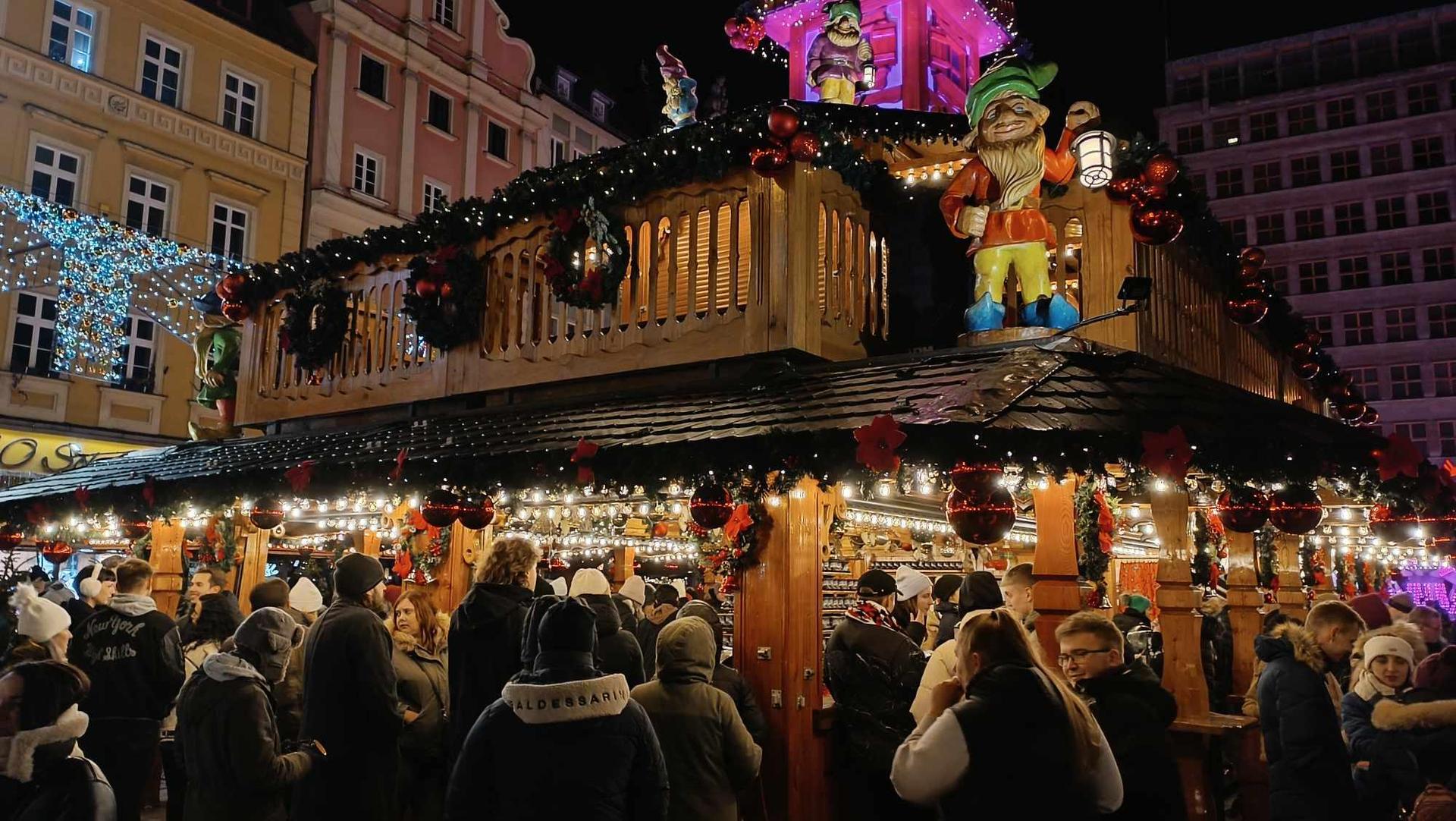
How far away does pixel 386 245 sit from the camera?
10.5 meters

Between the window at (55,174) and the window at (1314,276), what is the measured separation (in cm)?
4207

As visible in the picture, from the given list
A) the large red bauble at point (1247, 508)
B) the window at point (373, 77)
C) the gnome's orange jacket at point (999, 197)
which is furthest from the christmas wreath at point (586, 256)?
the window at point (373, 77)

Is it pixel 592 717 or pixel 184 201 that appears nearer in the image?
pixel 592 717

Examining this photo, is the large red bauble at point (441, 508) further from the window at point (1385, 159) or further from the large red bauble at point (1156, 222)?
the window at point (1385, 159)

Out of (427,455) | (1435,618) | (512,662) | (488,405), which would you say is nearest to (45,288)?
(488,405)

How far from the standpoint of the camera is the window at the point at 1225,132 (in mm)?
45094

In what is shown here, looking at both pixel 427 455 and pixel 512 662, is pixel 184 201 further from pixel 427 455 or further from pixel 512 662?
pixel 512 662

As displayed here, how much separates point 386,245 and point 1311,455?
26.9 ft

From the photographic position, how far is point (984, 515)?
5355 mm

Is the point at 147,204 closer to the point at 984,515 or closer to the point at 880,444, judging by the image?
the point at 880,444

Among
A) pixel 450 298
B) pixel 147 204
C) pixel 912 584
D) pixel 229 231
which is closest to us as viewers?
pixel 912 584

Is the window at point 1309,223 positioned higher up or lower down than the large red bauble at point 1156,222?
higher up

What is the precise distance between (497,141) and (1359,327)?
1330 inches

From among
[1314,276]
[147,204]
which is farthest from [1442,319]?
[147,204]
